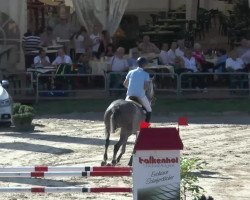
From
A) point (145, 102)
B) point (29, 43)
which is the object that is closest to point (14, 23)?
point (29, 43)

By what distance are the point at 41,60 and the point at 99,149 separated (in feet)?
27.5

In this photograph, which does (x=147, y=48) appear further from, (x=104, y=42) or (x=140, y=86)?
(x=140, y=86)

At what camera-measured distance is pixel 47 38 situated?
93.0 ft

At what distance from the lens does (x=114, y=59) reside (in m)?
25.9

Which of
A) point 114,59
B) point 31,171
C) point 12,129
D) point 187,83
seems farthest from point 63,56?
point 31,171

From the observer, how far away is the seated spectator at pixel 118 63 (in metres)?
25.7

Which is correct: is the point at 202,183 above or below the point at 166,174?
below

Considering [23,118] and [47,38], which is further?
[47,38]

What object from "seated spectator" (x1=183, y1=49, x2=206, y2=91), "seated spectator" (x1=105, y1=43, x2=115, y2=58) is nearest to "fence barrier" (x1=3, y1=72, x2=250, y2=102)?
"seated spectator" (x1=183, y1=49, x2=206, y2=91)

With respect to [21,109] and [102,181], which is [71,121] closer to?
[21,109]

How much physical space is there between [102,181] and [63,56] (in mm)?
12361

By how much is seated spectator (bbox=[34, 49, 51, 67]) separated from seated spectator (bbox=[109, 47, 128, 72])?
1.77 meters

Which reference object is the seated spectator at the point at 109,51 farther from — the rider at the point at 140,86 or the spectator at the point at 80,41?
the rider at the point at 140,86

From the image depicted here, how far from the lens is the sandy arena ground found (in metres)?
13.9
